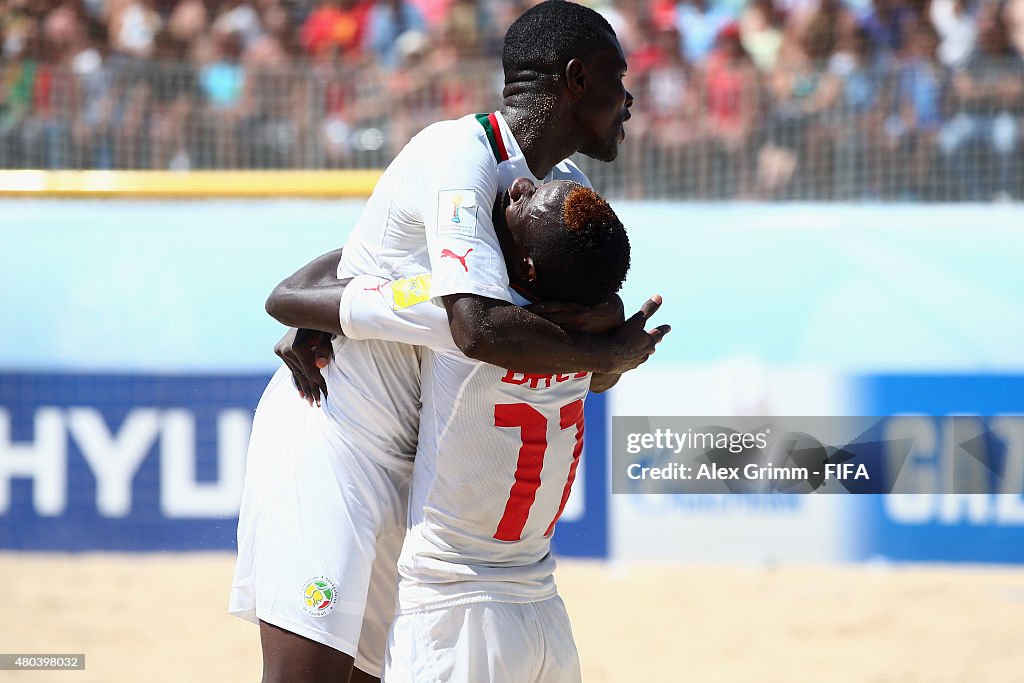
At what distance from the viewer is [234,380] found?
5.46 meters

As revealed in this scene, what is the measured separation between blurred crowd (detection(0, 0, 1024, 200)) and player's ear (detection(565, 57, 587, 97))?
3.70 metres

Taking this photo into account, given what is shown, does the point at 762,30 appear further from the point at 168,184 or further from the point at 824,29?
the point at 168,184

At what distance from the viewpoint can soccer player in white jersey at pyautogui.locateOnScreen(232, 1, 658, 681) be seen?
2123mm

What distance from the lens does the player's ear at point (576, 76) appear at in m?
2.26

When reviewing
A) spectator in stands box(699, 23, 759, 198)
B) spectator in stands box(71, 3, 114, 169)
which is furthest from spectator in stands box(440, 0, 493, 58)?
spectator in stands box(71, 3, 114, 169)

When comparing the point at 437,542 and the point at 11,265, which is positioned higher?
the point at 11,265

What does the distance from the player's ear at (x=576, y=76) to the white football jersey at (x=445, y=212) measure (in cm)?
15

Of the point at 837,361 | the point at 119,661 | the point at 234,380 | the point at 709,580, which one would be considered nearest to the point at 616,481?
the point at 709,580

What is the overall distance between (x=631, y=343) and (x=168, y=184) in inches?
156

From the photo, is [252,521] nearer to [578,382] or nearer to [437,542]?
[437,542]

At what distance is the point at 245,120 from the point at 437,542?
4439 mm

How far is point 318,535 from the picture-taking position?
230 cm

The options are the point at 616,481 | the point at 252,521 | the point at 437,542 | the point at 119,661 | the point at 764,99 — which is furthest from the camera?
the point at 764,99

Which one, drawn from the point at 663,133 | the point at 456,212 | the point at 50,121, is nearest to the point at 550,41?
the point at 456,212
